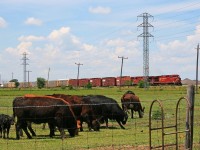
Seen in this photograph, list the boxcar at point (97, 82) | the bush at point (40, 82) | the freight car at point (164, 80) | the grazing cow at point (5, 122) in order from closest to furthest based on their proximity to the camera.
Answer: the grazing cow at point (5, 122) < the freight car at point (164, 80) < the boxcar at point (97, 82) < the bush at point (40, 82)

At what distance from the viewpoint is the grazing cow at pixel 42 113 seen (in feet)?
62.0

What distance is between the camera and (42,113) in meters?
19.0

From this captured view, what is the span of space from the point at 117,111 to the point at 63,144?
8.06m

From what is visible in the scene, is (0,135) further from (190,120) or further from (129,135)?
(190,120)

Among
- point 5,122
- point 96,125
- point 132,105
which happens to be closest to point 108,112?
point 96,125

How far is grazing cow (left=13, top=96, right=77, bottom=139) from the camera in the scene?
18906 millimetres

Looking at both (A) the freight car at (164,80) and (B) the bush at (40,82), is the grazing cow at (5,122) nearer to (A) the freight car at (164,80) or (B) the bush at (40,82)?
(A) the freight car at (164,80)

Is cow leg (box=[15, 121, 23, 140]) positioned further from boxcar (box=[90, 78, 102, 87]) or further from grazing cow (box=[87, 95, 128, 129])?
boxcar (box=[90, 78, 102, 87])

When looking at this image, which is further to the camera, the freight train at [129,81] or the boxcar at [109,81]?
the boxcar at [109,81]

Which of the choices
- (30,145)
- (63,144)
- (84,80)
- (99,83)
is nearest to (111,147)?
(63,144)

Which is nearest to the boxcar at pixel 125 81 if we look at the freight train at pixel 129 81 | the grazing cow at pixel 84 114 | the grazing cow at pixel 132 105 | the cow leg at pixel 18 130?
the freight train at pixel 129 81

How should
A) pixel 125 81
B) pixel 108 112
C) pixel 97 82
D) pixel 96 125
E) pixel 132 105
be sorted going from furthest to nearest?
pixel 97 82
pixel 125 81
pixel 132 105
pixel 108 112
pixel 96 125

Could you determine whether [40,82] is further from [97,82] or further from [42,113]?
[42,113]

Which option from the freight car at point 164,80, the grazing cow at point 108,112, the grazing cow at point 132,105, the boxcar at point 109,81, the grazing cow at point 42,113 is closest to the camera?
the grazing cow at point 42,113
